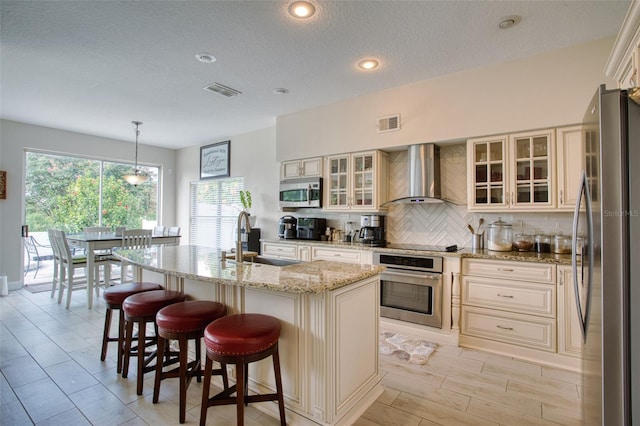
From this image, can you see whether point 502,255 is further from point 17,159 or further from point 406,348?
point 17,159

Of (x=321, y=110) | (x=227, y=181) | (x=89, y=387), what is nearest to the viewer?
(x=89, y=387)

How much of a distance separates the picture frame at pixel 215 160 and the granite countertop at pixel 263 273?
3.88 meters

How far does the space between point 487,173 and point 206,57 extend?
9.88 ft

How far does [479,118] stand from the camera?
3.15 m

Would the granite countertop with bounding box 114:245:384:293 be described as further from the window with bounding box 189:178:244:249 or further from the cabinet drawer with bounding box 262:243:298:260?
the window with bounding box 189:178:244:249

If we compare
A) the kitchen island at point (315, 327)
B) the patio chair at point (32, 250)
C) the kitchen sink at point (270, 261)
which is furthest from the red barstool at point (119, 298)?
the patio chair at point (32, 250)

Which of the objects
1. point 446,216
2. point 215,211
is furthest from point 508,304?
point 215,211

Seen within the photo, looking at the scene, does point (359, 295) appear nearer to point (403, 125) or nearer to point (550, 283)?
point (550, 283)

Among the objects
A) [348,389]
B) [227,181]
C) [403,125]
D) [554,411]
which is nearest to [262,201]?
[227,181]

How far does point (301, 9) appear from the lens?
2262 millimetres

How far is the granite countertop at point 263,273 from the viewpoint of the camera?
168cm

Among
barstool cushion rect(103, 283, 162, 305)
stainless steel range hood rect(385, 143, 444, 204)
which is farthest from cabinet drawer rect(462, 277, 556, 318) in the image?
barstool cushion rect(103, 283, 162, 305)

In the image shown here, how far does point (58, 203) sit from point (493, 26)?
6947 mm

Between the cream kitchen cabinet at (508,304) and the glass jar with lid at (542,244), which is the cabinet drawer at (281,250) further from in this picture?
the glass jar with lid at (542,244)
